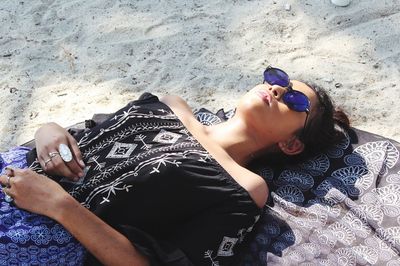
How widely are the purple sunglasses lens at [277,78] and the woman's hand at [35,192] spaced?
106 cm

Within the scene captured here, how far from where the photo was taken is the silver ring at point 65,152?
2.43 meters

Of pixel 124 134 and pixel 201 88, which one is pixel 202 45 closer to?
pixel 201 88

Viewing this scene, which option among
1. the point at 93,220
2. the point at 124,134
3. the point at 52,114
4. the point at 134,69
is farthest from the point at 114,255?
the point at 134,69

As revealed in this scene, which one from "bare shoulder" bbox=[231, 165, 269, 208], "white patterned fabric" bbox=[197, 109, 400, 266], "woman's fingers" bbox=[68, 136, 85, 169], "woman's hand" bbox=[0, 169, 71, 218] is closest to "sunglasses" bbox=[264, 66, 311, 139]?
"white patterned fabric" bbox=[197, 109, 400, 266]

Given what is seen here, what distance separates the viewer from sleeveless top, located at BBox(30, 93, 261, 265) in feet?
7.52

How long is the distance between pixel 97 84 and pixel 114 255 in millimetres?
1716

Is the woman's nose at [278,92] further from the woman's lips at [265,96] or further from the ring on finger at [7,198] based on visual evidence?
the ring on finger at [7,198]

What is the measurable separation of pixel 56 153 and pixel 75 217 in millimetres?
368

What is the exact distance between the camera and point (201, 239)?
2291 mm

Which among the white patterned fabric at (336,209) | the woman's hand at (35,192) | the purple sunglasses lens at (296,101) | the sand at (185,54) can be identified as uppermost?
the woman's hand at (35,192)

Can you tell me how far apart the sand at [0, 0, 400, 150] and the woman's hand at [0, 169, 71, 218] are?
1130mm

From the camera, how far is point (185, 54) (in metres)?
3.91

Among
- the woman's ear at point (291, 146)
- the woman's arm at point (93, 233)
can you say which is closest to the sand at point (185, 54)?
the woman's ear at point (291, 146)

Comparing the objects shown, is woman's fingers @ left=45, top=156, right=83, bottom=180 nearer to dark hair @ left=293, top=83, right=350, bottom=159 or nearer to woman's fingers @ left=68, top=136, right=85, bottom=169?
woman's fingers @ left=68, top=136, right=85, bottom=169
